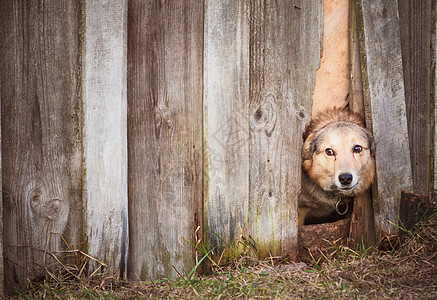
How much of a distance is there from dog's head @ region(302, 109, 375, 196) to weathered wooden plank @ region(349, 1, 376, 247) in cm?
11

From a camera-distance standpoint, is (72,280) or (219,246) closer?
(72,280)

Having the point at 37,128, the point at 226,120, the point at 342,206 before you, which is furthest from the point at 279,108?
the point at 37,128

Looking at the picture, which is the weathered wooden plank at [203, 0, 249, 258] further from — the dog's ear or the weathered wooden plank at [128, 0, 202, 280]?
the dog's ear

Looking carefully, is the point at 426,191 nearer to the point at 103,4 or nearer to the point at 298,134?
the point at 298,134

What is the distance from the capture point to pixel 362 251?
319cm

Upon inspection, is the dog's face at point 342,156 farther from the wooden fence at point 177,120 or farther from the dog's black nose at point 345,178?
the wooden fence at point 177,120

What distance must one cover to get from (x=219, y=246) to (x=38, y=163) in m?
1.42

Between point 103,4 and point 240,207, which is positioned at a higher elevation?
point 103,4

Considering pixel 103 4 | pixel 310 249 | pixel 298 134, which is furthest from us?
pixel 310 249

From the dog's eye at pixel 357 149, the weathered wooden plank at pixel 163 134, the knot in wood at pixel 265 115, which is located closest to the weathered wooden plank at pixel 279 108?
the knot in wood at pixel 265 115

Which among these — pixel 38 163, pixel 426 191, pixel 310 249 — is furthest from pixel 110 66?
pixel 426 191

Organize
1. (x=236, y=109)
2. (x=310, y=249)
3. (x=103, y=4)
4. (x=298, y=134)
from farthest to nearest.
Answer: (x=310, y=249) < (x=298, y=134) < (x=236, y=109) < (x=103, y=4)

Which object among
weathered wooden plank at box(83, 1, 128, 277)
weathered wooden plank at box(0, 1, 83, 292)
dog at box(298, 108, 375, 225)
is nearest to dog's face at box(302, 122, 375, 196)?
dog at box(298, 108, 375, 225)

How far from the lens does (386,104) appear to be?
328 centimetres
